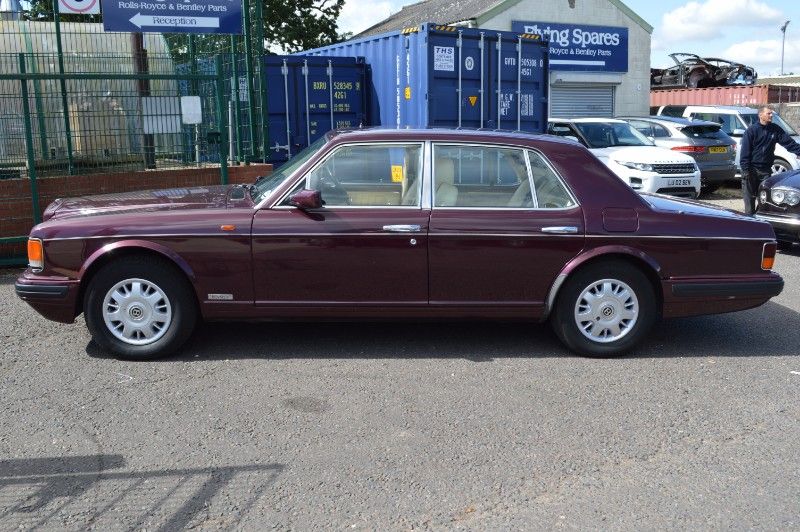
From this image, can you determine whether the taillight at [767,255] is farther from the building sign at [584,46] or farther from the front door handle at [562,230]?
the building sign at [584,46]

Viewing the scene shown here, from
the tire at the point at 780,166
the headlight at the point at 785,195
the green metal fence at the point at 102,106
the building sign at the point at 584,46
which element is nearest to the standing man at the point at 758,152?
the headlight at the point at 785,195

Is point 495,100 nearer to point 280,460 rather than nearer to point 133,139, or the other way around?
point 133,139

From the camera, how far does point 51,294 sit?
532cm

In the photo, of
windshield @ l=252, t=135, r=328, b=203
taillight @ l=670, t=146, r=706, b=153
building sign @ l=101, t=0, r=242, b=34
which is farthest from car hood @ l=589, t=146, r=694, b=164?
windshield @ l=252, t=135, r=328, b=203

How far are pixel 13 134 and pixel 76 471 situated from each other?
18.7 ft

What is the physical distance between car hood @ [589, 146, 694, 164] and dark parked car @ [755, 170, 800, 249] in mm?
3223

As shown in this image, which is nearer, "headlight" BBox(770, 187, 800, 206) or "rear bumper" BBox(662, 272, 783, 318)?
"rear bumper" BBox(662, 272, 783, 318)

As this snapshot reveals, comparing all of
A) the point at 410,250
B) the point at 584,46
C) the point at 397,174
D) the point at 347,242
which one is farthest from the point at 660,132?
the point at 347,242

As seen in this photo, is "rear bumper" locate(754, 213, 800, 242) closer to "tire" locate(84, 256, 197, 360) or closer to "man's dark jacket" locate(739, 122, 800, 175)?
"man's dark jacket" locate(739, 122, 800, 175)

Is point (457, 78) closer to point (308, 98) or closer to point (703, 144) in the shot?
point (308, 98)

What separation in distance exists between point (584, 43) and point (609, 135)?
11.5 m

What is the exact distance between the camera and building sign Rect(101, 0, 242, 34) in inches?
364

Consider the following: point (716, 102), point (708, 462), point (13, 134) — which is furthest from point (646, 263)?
point (716, 102)

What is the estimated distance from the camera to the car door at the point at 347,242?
5.34m
